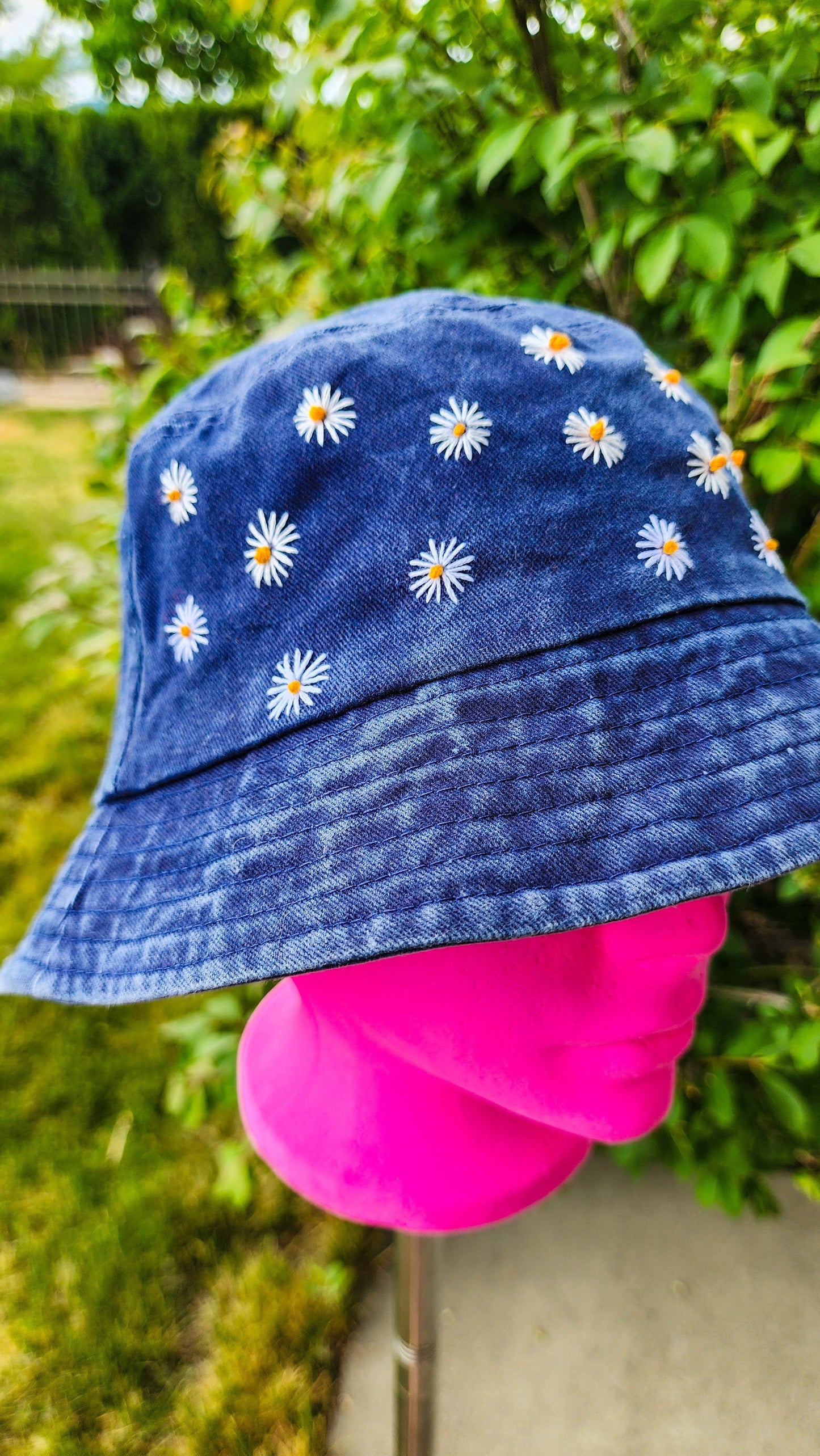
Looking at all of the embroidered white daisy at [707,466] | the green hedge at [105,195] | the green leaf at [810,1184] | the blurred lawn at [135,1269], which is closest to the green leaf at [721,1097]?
the green leaf at [810,1184]

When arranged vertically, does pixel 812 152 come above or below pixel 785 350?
above

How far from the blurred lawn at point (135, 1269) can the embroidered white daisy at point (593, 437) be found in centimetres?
129

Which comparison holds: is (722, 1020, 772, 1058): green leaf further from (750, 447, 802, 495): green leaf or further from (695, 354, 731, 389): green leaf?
(695, 354, 731, 389): green leaf

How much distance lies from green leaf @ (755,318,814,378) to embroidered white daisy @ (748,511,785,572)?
25 cm

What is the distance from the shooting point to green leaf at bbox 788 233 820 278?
2.97 ft

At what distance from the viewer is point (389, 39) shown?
1.03m

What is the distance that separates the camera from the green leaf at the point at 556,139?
922 mm

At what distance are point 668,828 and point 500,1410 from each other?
1.22 metres

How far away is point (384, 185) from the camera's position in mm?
1055

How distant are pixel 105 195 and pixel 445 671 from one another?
1107 centimetres

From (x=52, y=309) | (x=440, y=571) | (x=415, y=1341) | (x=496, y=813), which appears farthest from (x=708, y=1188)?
(x=52, y=309)

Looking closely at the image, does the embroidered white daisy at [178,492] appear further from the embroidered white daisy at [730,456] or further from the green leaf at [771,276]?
the green leaf at [771,276]

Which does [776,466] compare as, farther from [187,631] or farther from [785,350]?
[187,631]

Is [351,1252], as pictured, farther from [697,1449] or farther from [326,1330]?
[697,1449]
